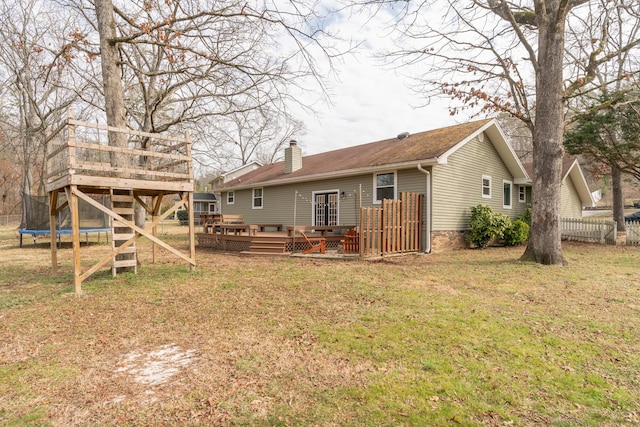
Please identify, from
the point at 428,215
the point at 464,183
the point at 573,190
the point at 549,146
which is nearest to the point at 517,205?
the point at 464,183

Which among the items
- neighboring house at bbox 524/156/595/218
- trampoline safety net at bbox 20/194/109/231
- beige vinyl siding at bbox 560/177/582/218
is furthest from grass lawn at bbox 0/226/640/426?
beige vinyl siding at bbox 560/177/582/218

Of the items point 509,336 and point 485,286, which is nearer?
point 509,336

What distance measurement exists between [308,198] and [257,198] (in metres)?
4.34

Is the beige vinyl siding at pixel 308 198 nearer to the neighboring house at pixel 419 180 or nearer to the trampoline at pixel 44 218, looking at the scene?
the neighboring house at pixel 419 180

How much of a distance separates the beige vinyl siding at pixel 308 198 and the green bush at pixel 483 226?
2.87 meters

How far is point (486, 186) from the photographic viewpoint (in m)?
14.2

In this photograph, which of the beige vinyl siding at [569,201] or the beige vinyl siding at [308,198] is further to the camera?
the beige vinyl siding at [569,201]

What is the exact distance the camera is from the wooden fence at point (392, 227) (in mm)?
9852

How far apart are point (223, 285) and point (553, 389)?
5.26 meters

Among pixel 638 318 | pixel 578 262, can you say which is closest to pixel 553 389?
pixel 638 318

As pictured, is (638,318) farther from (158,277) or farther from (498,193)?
(498,193)

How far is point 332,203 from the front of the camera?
14.7m

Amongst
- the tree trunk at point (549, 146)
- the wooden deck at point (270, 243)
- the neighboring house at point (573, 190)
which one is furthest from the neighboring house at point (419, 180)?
the neighboring house at point (573, 190)

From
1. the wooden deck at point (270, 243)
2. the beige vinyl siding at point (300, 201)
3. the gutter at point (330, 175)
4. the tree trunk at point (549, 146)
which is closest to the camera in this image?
the tree trunk at point (549, 146)
